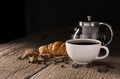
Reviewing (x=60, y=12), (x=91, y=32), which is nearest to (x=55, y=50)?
(x=91, y=32)

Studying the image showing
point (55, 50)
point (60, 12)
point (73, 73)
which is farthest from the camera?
point (60, 12)

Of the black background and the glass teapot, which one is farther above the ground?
the glass teapot

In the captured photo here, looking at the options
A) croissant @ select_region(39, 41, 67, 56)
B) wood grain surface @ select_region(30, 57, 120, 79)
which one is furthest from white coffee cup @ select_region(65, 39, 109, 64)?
croissant @ select_region(39, 41, 67, 56)

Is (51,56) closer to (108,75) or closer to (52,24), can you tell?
(108,75)

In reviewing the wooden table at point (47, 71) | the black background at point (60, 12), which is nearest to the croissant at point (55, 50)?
the wooden table at point (47, 71)

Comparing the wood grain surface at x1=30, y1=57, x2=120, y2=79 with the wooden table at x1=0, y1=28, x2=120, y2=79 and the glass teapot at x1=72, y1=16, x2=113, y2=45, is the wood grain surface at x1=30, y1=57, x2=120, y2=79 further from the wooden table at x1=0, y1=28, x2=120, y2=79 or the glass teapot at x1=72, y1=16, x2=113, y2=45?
the glass teapot at x1=72, y1=16, x2=113, y2=45

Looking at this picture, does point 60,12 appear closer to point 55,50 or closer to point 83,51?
point 55,50

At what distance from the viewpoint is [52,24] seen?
3.90 meters

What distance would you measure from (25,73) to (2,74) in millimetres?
68

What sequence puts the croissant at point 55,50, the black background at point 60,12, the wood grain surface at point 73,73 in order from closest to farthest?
the wood grain surface at point 73,73
the croissant at point 55,50
the black background at point 60,12

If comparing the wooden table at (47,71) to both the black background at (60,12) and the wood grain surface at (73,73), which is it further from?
the black background at (60,12)

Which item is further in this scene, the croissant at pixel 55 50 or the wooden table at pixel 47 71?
the croissant at pixel 55 50

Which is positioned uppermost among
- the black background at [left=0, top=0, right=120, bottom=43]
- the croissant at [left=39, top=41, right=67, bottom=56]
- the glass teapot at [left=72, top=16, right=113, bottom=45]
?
the glass teapot at [left=72, top=16, right=113, bottom=45]

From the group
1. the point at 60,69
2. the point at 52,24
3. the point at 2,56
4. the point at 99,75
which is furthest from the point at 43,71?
the point at 52,24
